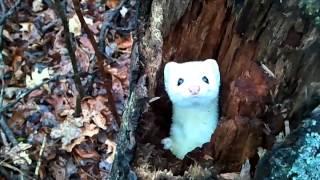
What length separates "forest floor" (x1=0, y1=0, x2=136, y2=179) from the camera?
3742 millimetres

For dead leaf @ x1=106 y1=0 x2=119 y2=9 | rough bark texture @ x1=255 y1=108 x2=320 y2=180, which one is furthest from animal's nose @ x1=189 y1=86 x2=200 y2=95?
dead leaf @ x1=106 y1=0 x2=119 y2=9

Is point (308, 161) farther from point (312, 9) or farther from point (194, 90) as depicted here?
point (194, 90)

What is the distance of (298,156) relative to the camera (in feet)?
6.00

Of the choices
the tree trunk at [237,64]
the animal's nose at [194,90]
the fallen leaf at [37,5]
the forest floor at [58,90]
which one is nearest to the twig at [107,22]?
the forest floor at [58,90]

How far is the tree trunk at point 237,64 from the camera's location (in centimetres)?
201

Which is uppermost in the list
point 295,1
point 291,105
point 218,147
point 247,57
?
point 295,1

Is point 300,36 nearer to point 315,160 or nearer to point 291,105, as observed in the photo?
point 291,105

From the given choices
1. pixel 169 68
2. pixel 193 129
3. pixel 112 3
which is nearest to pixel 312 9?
pixel 169 68

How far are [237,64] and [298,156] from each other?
2.04 ft

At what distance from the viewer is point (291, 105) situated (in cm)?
205

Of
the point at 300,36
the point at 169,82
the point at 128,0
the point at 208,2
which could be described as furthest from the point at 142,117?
the point at 128,0

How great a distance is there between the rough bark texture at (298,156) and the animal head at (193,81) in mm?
546

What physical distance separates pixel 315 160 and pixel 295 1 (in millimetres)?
601

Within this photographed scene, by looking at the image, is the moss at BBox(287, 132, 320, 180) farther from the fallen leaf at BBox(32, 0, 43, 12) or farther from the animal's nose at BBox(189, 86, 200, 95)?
the fallen leaf at BBox(32, 0, 43, 12)
